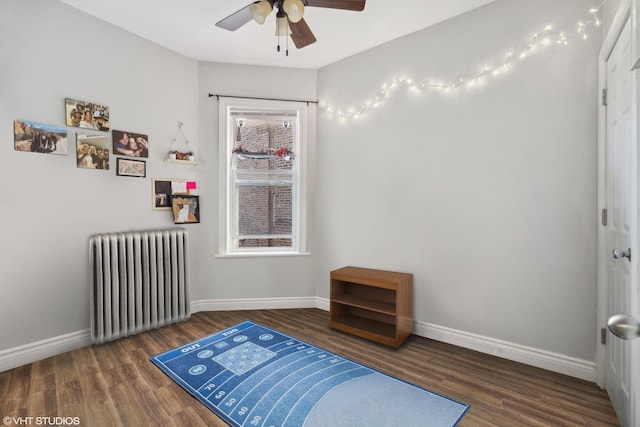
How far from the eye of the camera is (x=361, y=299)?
309cm

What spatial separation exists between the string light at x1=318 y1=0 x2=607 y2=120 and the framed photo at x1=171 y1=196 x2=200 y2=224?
5.85 feet

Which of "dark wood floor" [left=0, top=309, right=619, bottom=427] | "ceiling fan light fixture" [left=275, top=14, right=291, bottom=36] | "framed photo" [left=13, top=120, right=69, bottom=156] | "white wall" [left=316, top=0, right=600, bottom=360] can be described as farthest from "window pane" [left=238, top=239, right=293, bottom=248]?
"ceiling fan light fixture" [left=275, top=14, right=291, bottom=36]

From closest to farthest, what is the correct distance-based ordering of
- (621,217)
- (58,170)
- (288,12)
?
(621,217) → (288,12) → (58,170)

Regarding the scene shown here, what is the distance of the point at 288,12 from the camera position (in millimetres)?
1864

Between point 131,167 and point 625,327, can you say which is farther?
point 131,167

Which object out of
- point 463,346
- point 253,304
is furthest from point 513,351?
point 253,304

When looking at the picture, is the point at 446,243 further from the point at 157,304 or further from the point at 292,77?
the point at 157,304

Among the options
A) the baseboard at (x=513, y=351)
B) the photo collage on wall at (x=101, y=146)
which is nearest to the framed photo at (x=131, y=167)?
the photo collage on wall at (x=101, y=146)

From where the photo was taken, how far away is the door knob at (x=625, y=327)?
757 millimetres

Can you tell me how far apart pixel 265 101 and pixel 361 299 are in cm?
238

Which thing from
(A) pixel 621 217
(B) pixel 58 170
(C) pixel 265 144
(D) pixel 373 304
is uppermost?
(C) pixel 265 144

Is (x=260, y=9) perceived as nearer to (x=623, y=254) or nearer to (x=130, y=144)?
(x=130, y=144)

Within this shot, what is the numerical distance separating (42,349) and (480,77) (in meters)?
4.06

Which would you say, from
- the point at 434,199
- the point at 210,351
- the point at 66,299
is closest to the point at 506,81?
the point at 434,199
